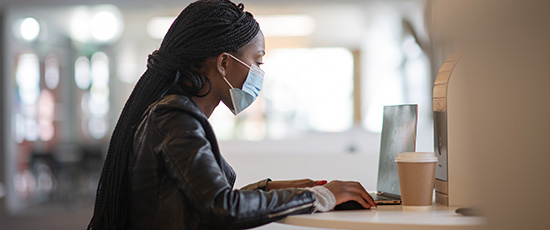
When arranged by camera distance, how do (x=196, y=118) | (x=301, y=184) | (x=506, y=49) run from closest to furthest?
(x=506, y=49) → (x=196, y=118) → (x=301, y=184)

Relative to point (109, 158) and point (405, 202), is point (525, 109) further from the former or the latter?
point (109, 158)

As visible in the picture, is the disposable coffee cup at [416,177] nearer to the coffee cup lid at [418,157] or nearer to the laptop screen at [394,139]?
the coffee cup lid at [418,157]

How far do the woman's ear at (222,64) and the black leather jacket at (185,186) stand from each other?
18 centimetres

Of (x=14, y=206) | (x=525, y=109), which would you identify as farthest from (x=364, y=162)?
(x=525, y=109)

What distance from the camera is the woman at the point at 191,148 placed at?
1316mm

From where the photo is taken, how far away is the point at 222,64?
5.50 ft

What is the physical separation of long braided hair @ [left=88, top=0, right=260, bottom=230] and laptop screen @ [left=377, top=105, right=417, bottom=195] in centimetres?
50

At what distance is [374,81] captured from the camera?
24.8ft

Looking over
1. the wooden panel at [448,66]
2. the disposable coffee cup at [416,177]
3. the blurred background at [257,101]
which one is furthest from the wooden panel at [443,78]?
the blurred background at [257,101]

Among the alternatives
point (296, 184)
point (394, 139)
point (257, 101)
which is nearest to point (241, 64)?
point (296, 184)

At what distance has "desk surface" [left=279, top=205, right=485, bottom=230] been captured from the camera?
122 cm

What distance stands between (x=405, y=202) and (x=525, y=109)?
71 cm

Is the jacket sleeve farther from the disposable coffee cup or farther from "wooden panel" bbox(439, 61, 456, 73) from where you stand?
"wooden panel" bbox(439, 61, 456, 73)

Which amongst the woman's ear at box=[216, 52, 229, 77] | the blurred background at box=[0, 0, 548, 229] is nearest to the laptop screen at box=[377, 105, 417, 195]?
the woman's ear at box=[216, 52, 229, 77]
